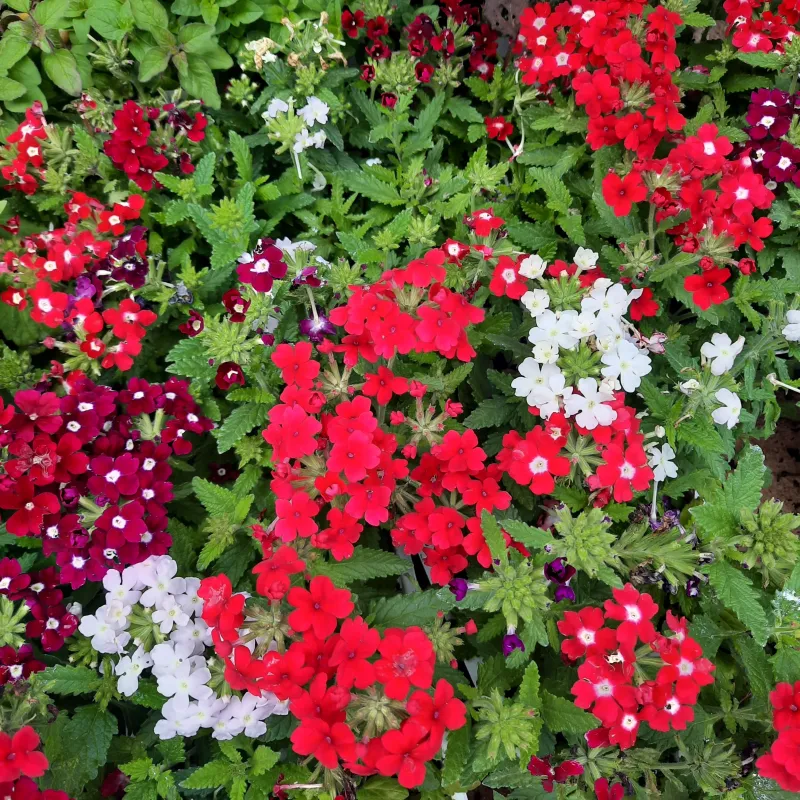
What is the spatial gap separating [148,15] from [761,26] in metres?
2.69

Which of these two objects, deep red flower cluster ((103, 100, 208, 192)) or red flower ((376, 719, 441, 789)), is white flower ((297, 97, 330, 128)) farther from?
red flower ((376, 719, 441, 789))

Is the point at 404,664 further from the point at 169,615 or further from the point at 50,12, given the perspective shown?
the point at 50,12

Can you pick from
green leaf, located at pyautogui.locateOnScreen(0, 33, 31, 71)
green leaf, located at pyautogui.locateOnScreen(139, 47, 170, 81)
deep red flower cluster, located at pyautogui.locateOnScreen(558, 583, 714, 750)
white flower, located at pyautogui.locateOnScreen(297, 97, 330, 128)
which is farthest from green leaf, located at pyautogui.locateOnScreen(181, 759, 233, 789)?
green leaf, located at pyautogui.locateOnScreen(0, 33, 31, 71)

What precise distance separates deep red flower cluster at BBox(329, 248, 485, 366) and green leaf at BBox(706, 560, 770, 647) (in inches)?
38.1

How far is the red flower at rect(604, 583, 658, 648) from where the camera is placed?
5.22 feet

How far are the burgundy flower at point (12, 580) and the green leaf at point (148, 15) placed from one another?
2293 millimetres

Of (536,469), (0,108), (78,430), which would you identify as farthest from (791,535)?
(0,108)

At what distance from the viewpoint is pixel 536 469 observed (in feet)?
6.19

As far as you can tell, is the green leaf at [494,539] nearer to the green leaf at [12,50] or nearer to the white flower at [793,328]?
the white flower at [793,328]

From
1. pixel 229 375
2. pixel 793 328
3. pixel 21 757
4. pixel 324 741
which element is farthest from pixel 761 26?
pixel 21 757

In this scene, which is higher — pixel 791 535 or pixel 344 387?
pixel 344 387

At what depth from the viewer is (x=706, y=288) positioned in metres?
2.17

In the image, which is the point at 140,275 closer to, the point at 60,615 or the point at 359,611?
the point at 60,615

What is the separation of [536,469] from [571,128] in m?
1.67
